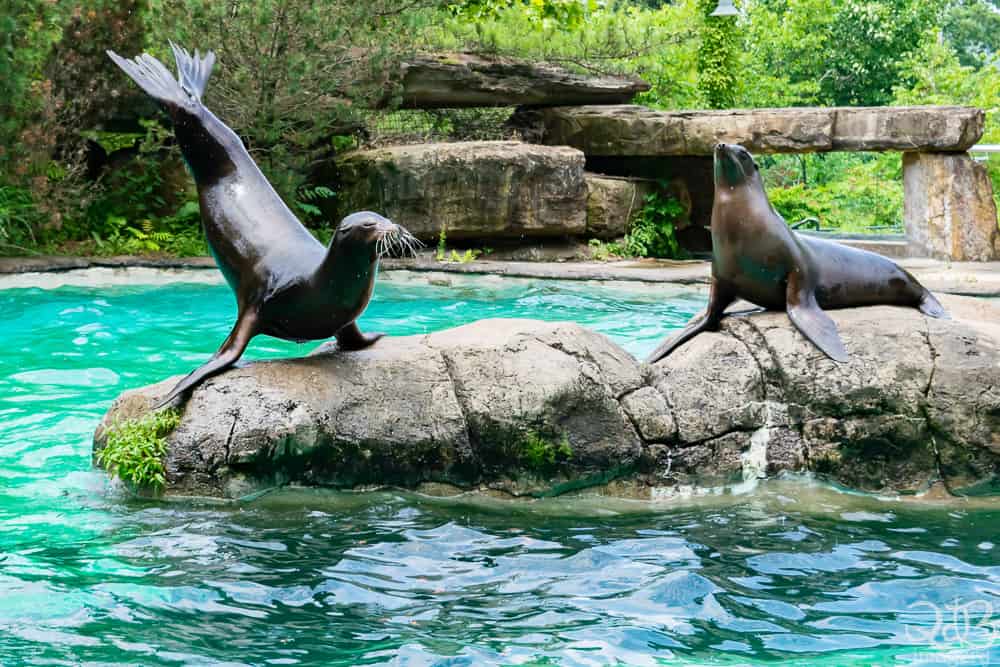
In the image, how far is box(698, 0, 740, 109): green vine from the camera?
18.8 meters

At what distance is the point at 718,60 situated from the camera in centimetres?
1889

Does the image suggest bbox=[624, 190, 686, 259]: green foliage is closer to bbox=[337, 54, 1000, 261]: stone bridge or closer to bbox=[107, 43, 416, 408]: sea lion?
bbox=[337, 54, 1000, 261]: stone bridge

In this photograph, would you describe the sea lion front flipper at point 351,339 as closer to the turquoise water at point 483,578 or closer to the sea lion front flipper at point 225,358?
the sea lion front flipper at point 225,358

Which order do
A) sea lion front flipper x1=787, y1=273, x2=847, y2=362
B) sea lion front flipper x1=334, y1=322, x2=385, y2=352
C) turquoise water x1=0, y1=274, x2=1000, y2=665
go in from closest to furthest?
turquoise water x1=0, y1=274, x2=1000, y2=665, sea lion front flipper x1=787, y1=273, x2=847, y2=362, sea lion front flipper x1=334, y1=322, x2=385, y2=352

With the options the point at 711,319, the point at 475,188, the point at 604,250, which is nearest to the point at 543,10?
the point at 475,188

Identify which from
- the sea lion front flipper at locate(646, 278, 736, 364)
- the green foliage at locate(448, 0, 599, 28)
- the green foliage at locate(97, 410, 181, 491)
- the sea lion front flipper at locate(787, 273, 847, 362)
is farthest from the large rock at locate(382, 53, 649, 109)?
the green foliage at locate(97, 410, 181, 491)

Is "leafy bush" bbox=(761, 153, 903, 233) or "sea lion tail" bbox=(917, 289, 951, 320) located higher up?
"leafy bush" bbox=(761, 153, 903, 233)

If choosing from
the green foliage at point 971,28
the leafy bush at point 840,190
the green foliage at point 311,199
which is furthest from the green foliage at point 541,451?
the green foliage at point 971,28

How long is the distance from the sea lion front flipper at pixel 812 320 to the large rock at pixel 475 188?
7544 millimetres

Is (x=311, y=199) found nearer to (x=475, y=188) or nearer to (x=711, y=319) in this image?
(x=475, y=188)

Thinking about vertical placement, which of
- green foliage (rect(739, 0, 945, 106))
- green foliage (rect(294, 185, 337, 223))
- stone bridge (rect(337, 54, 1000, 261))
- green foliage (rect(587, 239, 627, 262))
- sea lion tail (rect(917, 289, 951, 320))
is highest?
green foliage (rect(739, 0, 945, 106))

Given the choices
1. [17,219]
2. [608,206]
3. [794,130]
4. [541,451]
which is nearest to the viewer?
[541,451]

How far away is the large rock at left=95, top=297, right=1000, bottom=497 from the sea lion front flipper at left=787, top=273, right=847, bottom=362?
0.30 feet

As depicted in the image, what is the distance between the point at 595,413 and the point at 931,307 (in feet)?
6.78
